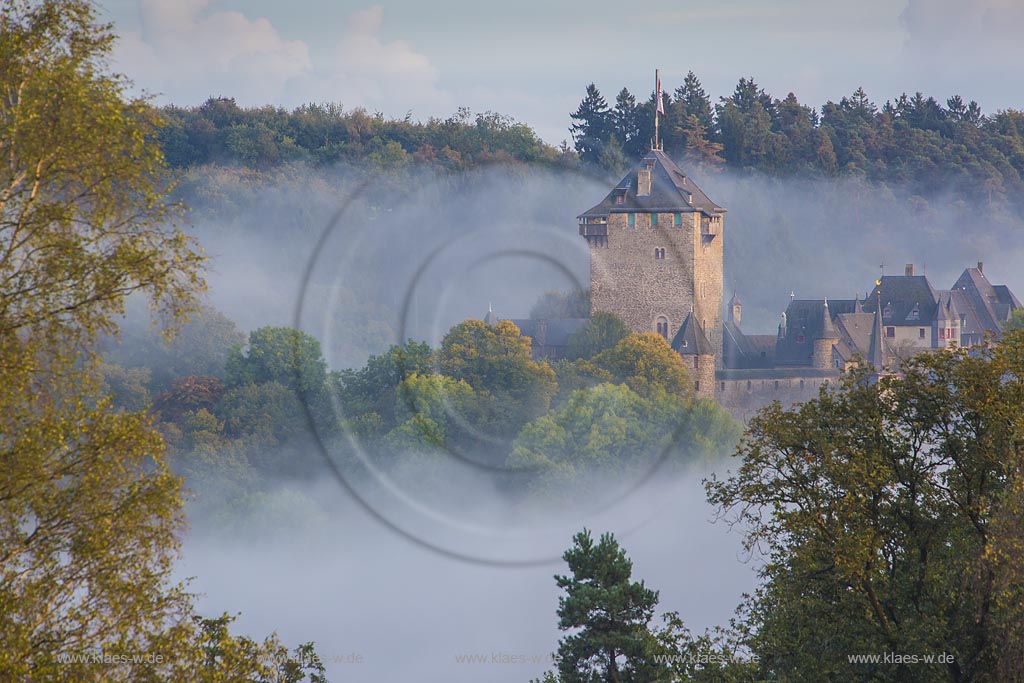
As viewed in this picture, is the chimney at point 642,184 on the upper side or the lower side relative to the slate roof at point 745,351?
upper

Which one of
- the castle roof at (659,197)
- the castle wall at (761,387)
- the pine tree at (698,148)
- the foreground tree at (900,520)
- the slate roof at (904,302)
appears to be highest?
the pine tree at (698,148)

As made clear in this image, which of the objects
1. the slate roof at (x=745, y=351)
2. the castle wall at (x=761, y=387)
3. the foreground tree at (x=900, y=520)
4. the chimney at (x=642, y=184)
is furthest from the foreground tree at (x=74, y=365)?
the slate roof at (x=745, y=351)

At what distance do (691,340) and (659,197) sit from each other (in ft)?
22.4

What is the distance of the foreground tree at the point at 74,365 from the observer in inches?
423

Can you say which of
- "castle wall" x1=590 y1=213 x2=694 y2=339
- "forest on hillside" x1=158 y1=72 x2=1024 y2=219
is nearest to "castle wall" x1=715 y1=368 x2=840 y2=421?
"castle wall" x1=590 y1=213 x2=694 y2=339

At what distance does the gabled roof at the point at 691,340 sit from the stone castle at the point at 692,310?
44mm

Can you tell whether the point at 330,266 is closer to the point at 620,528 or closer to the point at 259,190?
the point at 259,190

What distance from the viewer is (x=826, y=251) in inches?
4803

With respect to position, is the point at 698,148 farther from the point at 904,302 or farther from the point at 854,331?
the point at 854,331

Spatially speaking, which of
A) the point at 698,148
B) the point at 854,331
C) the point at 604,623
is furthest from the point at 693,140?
the point at 604,623

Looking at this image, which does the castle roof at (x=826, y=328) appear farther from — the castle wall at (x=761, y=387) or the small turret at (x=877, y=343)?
the castle wall at (x=761, y=387)

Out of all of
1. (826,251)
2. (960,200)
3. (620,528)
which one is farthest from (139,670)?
(960,200)

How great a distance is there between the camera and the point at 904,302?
88938 mm

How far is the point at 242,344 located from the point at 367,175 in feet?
77.9
